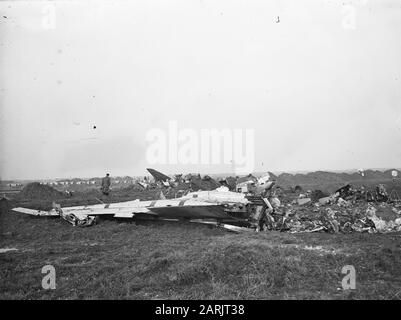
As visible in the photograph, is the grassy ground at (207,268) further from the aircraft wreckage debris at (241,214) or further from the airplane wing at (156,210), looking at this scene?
the airplane wing at (156,210)

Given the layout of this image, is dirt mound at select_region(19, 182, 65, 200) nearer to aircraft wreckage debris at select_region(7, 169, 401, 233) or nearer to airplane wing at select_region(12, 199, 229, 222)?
aircraft wreckage debris at select_region(7, 169, 401, 233)

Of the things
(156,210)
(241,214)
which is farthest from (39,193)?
(241,214)

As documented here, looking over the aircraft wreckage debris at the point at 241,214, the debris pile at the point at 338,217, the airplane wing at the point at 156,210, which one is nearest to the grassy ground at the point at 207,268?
the debris pile at the point at 338,217

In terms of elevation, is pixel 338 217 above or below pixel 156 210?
below

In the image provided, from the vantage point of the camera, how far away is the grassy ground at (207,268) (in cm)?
519

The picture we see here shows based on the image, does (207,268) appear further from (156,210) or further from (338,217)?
(338,217)

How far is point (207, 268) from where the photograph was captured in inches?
229

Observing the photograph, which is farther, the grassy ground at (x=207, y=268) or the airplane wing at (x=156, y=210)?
the airplane wing at (x=156, y=210)

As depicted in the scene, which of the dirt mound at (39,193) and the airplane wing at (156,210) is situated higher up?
the airplane wing at (156,210)

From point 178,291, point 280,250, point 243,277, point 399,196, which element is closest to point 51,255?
point 178,291

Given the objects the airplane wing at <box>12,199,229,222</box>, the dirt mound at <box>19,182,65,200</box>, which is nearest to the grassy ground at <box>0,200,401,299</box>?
the airplane wing at <box>12,199,229,222</box>

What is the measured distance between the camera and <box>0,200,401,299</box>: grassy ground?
17.0 ft
